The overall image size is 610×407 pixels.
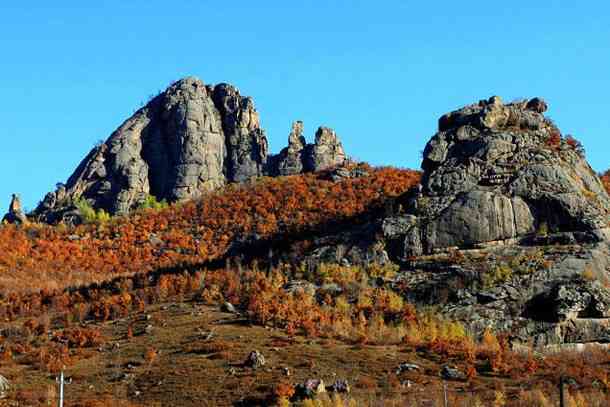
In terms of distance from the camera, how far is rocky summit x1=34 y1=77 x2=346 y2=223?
11212 centimetres

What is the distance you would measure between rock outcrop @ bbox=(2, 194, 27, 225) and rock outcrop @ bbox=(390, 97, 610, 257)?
60806mm

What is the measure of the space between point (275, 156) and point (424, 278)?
2735 inches

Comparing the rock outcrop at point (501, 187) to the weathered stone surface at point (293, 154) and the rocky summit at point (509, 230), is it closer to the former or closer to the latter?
the rocky summit at point (509, 230)

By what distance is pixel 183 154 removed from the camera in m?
115

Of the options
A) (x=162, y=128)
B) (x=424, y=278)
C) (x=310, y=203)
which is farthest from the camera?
(x=162, y=128)

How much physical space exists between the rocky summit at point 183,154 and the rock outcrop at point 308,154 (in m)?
0.12

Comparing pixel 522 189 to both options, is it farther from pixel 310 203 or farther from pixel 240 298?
pixel 310 203

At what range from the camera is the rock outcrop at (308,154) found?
11544 centimetres

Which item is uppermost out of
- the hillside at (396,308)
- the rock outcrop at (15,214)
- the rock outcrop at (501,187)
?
the rock outcrop at (15,214)

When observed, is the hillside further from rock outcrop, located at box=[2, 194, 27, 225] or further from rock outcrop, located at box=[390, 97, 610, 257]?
rock outcrop, located at box=[2, 194, 27, 225]


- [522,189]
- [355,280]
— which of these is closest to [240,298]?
[355,280]

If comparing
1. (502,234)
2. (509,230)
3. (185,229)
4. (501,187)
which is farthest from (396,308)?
(185,229)

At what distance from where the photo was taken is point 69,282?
259 feet

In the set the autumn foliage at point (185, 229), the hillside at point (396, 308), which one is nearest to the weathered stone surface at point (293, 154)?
the autumn foliage at point (185, 229)
